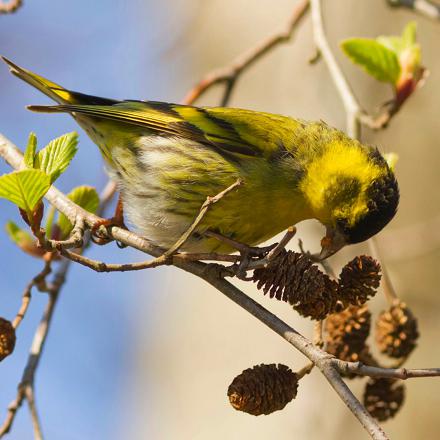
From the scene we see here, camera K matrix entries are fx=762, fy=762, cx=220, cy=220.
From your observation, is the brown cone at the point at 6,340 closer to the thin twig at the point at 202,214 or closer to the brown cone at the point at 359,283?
the thin twig at the point at 202,214

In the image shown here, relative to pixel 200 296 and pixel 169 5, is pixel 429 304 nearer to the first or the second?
pixel 200 296

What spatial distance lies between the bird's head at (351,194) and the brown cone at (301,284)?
679mm

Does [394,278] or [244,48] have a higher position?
[244,48]

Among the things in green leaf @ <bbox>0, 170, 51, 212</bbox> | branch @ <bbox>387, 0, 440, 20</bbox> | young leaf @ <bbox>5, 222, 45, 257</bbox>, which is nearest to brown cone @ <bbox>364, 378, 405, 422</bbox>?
green leaf @ <bbox>0, 170, 51, 212</bbox>

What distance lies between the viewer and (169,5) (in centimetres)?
784

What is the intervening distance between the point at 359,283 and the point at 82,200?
1.15 meters

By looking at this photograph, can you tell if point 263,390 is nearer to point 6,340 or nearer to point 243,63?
point 6,340

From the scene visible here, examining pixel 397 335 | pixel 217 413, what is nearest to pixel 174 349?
pixel 217 413

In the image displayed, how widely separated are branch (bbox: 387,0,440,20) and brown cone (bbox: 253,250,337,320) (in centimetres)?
184

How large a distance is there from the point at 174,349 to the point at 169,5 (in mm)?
3649

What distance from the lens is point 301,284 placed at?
93.4 inches

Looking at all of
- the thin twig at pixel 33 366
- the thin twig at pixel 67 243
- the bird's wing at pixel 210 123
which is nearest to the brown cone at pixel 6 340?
the thin twig at pixel 33 366

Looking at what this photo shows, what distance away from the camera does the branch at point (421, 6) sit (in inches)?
146

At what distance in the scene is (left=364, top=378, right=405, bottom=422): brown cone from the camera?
9.02 ft
